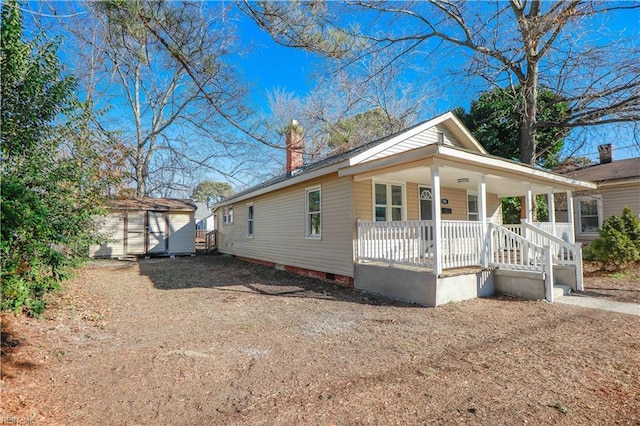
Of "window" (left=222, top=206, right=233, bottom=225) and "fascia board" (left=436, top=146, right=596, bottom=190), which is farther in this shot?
"window" (left=222, top=206, right=233, bottom=225)

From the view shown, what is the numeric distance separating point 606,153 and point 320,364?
20113mm

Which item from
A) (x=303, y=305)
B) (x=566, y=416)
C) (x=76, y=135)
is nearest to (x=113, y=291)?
(x=76, y=135)

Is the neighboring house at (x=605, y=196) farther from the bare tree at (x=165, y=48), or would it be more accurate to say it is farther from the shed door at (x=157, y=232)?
the shed door at (x=157, y=232)

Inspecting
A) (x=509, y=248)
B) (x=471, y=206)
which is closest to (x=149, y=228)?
(x=471, y=206)

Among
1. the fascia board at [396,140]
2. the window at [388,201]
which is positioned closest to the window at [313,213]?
the window at [388,201]

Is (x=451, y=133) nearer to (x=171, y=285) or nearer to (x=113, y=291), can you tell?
(x=171, y=285)

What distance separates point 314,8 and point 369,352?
539 centimetres

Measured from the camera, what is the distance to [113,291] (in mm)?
7906

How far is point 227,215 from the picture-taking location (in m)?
17.5

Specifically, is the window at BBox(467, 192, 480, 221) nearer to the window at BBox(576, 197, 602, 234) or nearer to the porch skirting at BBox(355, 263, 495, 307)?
the porch skirting at BBox(355, 263, 495, 307)

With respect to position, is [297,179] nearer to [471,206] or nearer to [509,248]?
[509,248]

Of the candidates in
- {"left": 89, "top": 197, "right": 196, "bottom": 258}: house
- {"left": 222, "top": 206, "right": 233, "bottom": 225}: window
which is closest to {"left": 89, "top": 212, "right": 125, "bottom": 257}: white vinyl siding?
{"left": 89, "top": 197, "right": 196, "bottom": 258}: house

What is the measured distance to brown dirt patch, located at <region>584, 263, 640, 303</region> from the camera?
7040 mm

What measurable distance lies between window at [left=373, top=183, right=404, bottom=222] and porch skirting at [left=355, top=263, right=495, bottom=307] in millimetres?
1633
